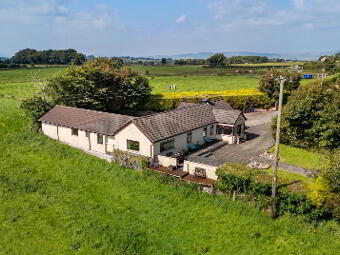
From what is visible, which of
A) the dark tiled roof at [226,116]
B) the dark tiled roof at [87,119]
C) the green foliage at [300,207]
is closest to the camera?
the green foliage at [300,207]

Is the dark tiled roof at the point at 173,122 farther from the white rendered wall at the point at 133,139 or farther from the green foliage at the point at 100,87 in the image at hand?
the green foliage at the point at 100,87

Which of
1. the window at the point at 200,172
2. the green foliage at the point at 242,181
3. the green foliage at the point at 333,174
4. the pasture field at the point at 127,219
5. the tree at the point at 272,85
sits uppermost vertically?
the tree at the point at 272,85

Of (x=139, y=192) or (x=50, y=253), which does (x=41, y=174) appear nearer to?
(x=139, y=192)

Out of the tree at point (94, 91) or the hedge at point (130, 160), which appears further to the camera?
the tree at point (94, 91)

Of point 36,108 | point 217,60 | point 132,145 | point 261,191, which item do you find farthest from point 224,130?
point 217,60

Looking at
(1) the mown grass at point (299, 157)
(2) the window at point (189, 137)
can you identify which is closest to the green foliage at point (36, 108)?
(2) the window at point (189, 137)

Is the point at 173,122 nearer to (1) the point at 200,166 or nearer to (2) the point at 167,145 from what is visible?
(2) the point at 167,145
